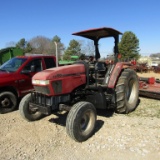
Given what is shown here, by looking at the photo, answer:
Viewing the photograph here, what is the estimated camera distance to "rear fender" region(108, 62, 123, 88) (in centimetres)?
567

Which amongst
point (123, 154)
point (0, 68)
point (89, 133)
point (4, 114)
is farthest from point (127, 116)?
point (0, 68)

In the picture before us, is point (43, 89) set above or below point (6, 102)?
above

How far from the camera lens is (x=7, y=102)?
6.82 metres

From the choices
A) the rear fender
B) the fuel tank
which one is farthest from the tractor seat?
the fuel tank

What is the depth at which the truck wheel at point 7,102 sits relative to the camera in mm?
6738

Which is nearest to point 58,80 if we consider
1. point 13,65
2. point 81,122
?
point 81,122

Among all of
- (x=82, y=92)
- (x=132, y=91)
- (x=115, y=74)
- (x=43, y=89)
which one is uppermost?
(x=115, y=74)

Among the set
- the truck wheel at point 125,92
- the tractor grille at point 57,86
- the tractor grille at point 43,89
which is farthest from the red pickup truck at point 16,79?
the truck wheel at point 125,92

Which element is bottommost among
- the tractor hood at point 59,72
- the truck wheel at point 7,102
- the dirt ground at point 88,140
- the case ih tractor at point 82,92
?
the dirt ground at point 88,140

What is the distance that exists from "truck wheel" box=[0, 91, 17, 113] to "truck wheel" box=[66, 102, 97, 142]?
3.09 m

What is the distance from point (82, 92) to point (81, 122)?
947 millimetres

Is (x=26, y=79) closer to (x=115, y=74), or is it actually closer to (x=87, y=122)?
(x=115, y=74)

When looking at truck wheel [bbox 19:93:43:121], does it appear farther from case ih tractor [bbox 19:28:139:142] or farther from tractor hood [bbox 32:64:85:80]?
tractor hood [bbox 32:64:85:80]

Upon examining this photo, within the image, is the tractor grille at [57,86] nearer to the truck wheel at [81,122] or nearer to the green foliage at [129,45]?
the truck wheel at [81,122]
